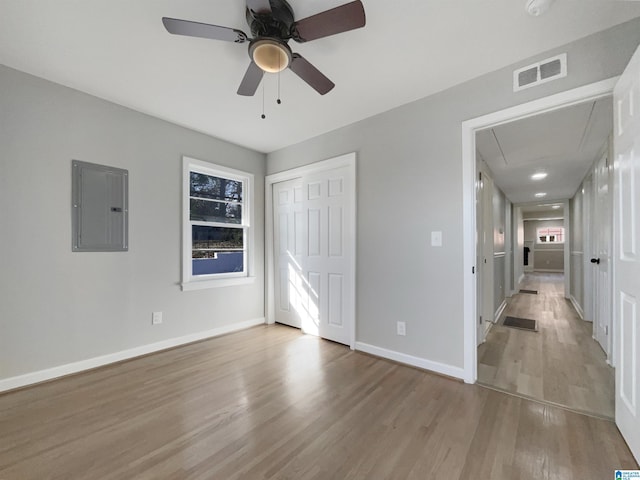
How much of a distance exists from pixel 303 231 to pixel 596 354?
135 inches

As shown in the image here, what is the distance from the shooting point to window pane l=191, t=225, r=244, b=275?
133 inches

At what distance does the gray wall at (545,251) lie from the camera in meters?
11.4

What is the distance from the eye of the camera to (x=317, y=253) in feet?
11.4

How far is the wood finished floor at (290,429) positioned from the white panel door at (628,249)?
239 mm

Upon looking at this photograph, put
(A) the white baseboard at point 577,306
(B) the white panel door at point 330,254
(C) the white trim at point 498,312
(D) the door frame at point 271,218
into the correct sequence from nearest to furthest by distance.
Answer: (D) the door frame at point 271,218
(B) the white panel door at point 330,254
(C) the white trim at point 498,312
(A) the white baseboard at point 577,306

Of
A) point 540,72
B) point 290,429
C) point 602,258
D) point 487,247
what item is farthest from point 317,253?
point 602,258

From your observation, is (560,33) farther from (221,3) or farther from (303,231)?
(303,231)

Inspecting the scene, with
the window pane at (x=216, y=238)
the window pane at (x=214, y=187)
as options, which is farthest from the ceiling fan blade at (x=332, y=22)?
the window pane at (x=216, y=238)

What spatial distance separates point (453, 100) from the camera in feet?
7.79

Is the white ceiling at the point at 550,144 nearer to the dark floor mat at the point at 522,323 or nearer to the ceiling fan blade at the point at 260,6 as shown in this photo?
Answer: the ceiling fan blade at the point at 260,6

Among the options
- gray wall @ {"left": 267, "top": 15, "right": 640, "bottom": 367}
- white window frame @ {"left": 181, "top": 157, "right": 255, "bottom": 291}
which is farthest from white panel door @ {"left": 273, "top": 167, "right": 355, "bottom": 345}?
white window frame @ {"left": 181, "top": 157, "right": 255, "bottom": 291}

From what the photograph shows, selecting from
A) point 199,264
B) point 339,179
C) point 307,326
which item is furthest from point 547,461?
point 199,264

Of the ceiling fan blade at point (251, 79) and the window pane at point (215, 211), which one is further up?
the ceiling fan blade at point (251, 79)

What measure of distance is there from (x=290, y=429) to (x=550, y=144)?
153 inches
